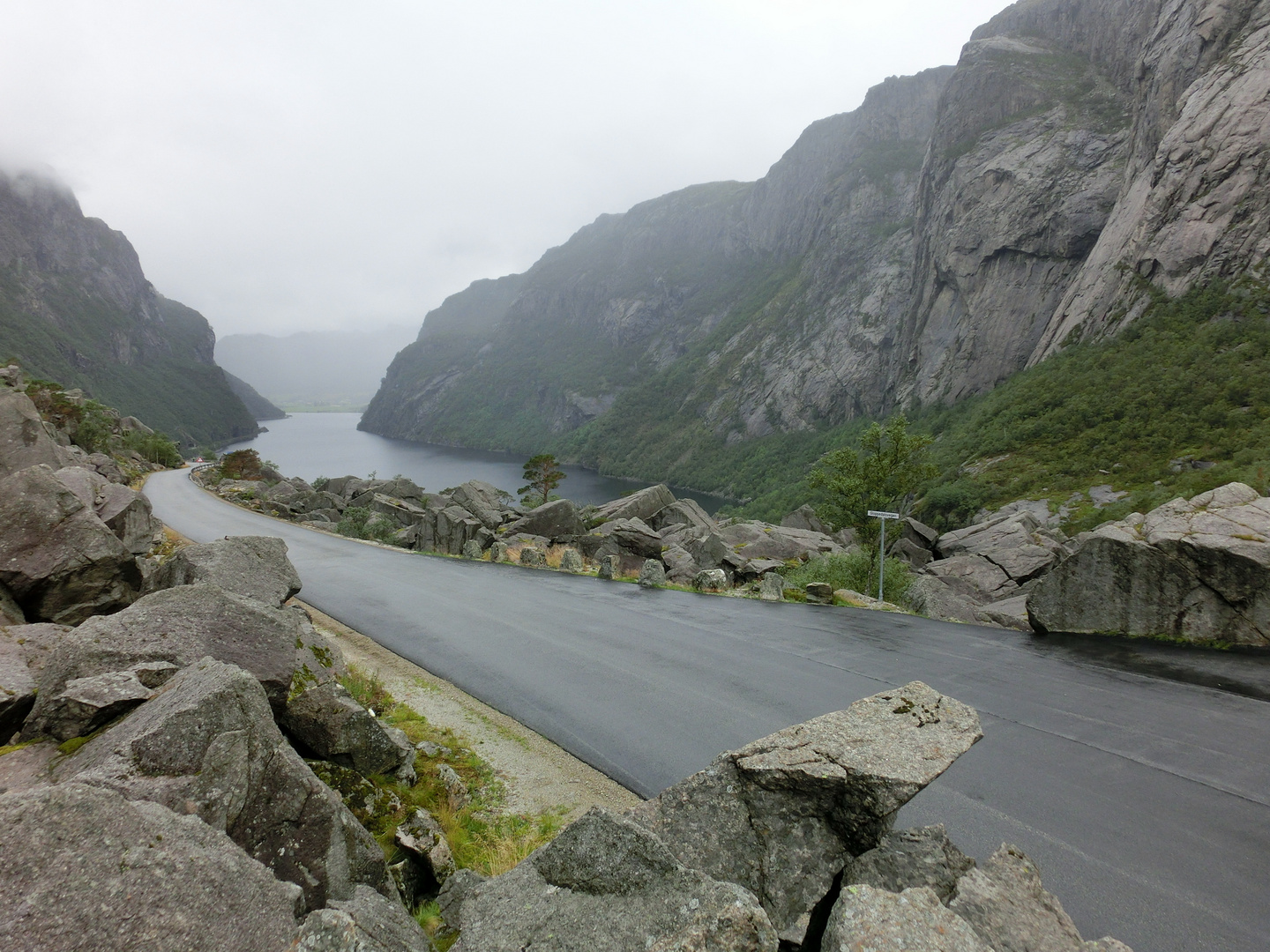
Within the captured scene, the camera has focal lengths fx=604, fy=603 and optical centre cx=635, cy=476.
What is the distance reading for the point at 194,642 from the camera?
551 cm

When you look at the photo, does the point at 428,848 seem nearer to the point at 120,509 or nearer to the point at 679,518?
the point at 120,509

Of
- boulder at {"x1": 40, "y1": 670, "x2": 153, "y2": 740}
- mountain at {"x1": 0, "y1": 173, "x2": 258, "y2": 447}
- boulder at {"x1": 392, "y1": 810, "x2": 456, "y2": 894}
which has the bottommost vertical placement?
boulder at {"x1": 392, "y1": 810, "x2": 456, "y2": 894}

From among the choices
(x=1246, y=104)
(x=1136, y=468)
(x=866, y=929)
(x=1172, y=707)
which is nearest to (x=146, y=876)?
(x=866, y=929)

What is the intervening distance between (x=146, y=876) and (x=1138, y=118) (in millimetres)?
98874

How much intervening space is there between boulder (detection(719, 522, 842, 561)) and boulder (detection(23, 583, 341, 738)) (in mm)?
18629

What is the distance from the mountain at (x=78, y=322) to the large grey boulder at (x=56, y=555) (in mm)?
164366

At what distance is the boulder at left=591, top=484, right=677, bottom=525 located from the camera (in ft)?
101

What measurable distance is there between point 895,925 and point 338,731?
4.81 metres

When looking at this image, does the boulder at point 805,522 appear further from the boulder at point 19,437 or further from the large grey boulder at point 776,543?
the boulder at point 19,437

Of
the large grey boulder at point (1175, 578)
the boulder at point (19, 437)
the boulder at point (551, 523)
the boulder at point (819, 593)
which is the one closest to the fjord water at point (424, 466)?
the boulder at point (551, 523)

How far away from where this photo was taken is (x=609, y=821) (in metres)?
3.72

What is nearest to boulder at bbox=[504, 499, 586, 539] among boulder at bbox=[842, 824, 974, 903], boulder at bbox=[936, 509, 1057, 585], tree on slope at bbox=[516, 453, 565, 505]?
boulder at bbox=[936, 509, 1057, 585]

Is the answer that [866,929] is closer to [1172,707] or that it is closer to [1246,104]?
[1172,707]

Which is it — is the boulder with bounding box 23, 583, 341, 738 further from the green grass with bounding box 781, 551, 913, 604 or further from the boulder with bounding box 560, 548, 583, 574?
the green grass with bounding box 781, 551, 913, 604
